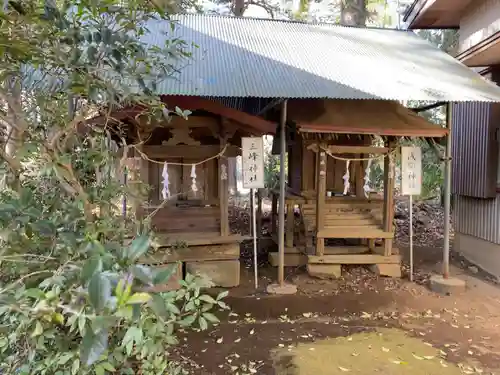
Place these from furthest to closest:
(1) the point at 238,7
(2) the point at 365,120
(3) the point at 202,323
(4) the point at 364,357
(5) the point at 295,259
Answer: (1) the point at 238,7
(5) the point at 295,259
(2) the point at 365,120
(4) the point at 364,357
(3) the point at 202,323

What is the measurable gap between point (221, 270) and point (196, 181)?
152 cm

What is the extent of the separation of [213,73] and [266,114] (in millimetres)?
2412

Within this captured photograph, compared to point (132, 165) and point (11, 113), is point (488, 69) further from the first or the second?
point (11, 113)

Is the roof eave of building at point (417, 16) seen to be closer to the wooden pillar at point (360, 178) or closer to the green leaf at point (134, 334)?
the wooden pillar at point (360, 178)

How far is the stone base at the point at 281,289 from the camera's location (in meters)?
6.39

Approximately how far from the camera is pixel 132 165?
5.98 m

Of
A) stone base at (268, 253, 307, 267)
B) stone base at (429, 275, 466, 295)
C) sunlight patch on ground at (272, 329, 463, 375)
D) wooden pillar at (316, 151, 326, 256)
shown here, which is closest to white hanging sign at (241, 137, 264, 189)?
wooden pillar at (316, 151, 326, 256)

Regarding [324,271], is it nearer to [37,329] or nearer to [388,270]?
[388,270]

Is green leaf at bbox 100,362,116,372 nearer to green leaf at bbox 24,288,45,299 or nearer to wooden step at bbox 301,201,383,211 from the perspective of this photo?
green leaf at bbox 24,288,45,299

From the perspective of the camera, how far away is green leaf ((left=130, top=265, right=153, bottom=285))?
1.39m

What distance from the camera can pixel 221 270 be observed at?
22.1 feet

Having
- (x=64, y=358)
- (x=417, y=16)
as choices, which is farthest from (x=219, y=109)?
(x=417, y=16)

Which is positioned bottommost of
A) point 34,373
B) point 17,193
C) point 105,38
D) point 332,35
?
point 34,373

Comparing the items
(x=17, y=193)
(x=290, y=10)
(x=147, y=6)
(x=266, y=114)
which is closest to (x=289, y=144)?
(x=266, y=114)
